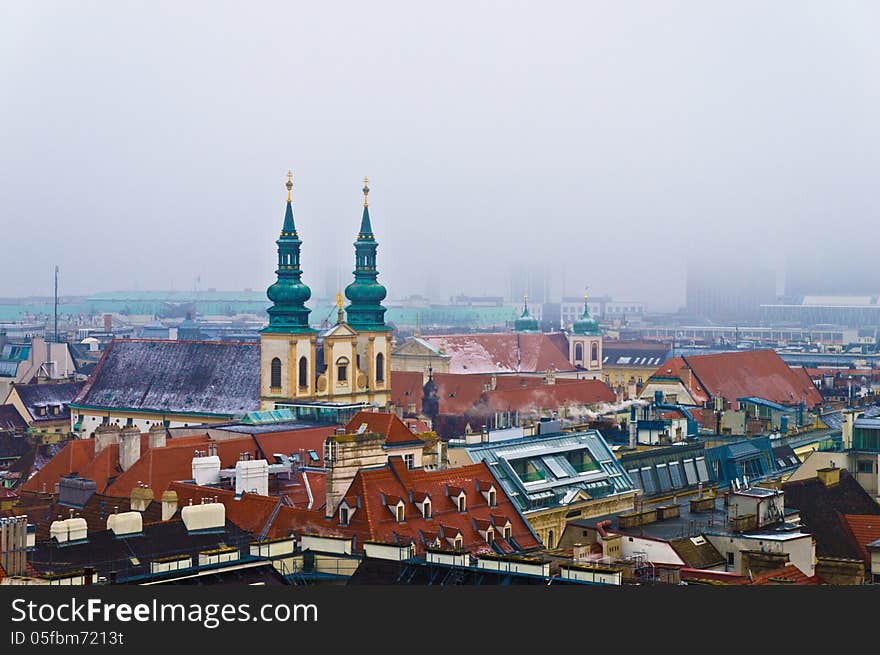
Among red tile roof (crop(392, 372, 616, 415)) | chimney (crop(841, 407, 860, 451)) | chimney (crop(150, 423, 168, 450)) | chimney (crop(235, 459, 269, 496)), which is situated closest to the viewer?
chimney (crop(235, 459, 269, 496))

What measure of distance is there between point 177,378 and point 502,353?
4800cm

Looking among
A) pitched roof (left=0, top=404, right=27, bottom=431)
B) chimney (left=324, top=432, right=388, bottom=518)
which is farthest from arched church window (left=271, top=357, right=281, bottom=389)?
chimney (left=324, top=432, right=388, bottom=518)

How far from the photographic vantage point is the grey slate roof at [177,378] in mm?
79500

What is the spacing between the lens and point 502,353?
12731cm

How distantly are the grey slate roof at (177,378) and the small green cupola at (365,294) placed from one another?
193 inches

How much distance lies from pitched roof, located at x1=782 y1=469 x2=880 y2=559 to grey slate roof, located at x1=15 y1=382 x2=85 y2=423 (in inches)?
1978

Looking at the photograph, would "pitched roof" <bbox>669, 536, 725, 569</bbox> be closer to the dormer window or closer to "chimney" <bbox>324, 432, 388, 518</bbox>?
the dormer window

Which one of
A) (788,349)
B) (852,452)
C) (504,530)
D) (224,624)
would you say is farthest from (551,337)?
(224,624)

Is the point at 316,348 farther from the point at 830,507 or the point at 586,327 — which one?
the point at 586,327

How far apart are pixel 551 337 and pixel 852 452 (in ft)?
295

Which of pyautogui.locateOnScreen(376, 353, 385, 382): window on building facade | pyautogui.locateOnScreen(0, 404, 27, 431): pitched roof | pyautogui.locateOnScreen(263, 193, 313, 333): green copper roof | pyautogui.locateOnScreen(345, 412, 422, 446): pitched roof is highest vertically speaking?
pyautogui.locateOnScreen(263, 193, 313, 333): green copper roof

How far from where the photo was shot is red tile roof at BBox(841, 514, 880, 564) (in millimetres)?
37562

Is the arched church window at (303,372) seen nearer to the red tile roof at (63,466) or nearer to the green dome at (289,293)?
the green dome at (289,293)

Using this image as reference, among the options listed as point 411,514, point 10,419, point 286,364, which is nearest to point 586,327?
point 286,364
